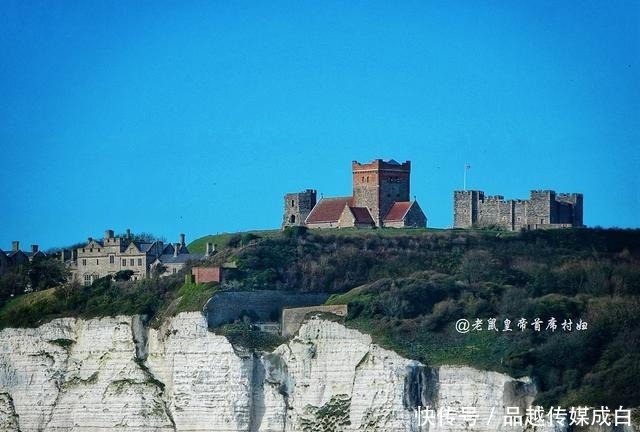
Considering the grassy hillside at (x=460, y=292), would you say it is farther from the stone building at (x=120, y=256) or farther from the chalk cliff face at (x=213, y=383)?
the stone building at (x=120, y=256)

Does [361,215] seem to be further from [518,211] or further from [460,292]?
[460,292]

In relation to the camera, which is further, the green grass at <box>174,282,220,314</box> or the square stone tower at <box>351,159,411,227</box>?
the square stone tower at <box>351,159,411,227</box>

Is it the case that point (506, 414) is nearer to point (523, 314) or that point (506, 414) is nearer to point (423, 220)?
point (523, 314)

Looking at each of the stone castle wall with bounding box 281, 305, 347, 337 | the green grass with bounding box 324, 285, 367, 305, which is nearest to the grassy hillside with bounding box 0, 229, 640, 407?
the green grass with bounding box 324, 285, 367, 305

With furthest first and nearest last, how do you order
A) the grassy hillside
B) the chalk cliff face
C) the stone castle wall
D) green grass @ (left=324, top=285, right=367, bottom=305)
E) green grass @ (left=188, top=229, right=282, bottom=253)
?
1. green grass @ (left=188, top=229, right=282, bottom=253)
2. green grass @ (left=324, top=285, right=367, bottom=305)
3. the stone castle wall
4. the chalk cliff face
5. the grassy hillside

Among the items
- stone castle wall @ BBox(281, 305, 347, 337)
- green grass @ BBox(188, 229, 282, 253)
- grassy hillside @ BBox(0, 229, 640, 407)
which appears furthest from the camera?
green grass @ BBox(188, 229, 282, 253)

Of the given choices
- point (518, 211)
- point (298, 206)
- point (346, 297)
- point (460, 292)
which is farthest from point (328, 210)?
point (460, 292)

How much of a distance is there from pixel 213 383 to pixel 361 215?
20728mm

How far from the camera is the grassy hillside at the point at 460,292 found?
82.3m

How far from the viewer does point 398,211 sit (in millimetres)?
108750

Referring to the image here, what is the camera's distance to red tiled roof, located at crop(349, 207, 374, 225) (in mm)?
108062

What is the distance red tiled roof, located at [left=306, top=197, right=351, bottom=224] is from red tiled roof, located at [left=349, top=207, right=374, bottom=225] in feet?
3.33

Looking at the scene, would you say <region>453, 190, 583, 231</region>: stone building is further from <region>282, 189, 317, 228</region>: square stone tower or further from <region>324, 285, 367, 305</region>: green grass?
<region>324, 285, 367, 305</region>: green grass

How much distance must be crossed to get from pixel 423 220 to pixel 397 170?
2.81 metres
